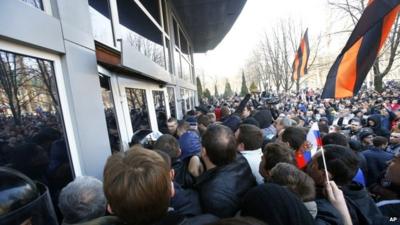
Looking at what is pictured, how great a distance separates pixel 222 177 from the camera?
213 cm

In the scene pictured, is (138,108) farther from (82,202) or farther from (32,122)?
(82,202)

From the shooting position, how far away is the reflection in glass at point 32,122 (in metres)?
1.84

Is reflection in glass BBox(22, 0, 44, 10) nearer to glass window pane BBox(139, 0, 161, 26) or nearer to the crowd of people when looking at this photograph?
the crowd of people

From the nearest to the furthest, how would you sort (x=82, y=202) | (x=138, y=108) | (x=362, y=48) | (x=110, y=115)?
(x=82, y=202) < (x=362, y=48) < (x=110, y=115) < (x=138, y=108)

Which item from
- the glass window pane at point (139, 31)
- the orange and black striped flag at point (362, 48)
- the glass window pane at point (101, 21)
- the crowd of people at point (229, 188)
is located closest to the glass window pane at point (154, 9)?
the glass window pane at point (139, 31)

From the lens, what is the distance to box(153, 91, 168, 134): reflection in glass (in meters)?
7.36

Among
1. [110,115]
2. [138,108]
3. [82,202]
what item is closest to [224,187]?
[82,202]

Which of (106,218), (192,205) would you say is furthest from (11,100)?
(192,205)

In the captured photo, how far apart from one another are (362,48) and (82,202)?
3117mm

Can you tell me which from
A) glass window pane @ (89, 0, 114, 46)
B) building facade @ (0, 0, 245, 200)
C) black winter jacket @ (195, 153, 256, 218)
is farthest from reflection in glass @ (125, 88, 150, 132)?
black winter jacket @ (195, 153, 256, 218)

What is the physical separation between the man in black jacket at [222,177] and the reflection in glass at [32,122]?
122 cm

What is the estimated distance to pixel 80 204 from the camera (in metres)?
1.61

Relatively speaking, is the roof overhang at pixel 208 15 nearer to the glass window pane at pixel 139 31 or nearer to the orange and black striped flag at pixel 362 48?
the glass window pane at pixel 139 31

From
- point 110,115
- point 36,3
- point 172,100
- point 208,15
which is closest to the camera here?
point 36,3
